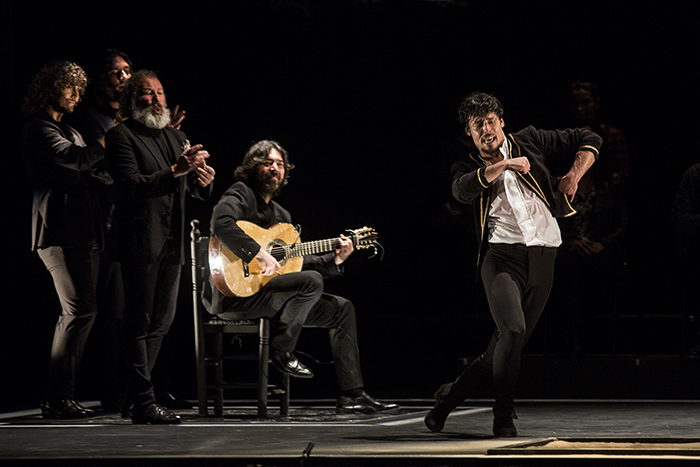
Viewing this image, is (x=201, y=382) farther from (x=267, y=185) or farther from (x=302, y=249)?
(x=267, y=185)

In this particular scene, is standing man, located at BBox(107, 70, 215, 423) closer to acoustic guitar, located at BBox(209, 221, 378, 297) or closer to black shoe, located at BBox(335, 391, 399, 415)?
acoustic guitar, located at BBox(209, 221, 378, 297)

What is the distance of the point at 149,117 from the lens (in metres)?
5.58

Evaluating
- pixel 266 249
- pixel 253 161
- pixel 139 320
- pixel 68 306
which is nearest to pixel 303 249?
pixel 266 249

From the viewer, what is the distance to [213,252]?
19.1ft

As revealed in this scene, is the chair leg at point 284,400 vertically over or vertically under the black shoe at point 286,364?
under

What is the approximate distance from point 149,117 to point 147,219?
21.8 inches

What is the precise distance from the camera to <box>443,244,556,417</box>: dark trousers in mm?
4699

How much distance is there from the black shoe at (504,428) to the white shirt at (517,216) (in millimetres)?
800

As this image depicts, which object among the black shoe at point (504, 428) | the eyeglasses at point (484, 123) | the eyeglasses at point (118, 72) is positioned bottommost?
the black shoe at point (504, 428)

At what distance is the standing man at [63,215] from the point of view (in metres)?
5.64

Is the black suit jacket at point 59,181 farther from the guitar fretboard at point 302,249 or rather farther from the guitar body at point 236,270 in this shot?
the guitar fretboard at point 302,249

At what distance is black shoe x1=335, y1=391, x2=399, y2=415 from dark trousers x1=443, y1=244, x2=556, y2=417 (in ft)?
3.35

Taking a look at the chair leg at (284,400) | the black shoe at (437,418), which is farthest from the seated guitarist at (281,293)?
the black shoe at (437,418)

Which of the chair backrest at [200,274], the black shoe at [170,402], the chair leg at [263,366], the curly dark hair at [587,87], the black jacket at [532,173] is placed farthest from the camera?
the curly dark hair at [587,87]
